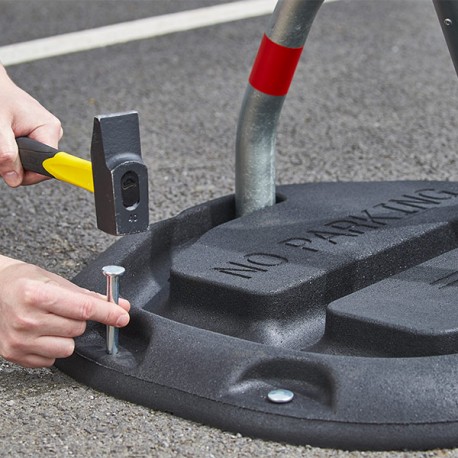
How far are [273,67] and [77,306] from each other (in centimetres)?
74

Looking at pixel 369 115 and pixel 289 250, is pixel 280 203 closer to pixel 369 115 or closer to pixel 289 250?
pixel 289 250

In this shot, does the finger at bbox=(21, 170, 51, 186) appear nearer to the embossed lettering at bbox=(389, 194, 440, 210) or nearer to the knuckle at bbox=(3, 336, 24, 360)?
the knuckle at bbox=(3, 336, 24, 360)

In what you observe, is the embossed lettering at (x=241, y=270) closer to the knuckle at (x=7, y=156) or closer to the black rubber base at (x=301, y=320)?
the black rubber base at (x=301, y=320)

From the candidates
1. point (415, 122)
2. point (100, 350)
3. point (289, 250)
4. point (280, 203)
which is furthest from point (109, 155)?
point (415, 122)

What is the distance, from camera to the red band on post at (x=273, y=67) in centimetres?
216

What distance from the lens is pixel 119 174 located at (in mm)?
1601

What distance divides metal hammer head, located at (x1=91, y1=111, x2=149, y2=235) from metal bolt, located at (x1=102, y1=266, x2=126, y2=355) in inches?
2.7

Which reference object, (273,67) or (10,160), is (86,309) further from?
(273,67)

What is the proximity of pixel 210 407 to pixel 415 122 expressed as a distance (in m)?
1.84

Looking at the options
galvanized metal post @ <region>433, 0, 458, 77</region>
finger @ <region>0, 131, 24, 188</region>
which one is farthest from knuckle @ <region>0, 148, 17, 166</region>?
galvanized metal post @ <region>433, 0, 458, 77</region>

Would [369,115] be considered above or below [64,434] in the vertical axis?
above

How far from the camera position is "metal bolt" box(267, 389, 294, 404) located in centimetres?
159

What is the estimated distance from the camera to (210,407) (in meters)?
1.62

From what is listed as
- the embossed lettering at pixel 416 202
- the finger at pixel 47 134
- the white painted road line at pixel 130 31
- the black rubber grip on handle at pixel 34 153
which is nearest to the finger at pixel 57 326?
the black rubber grip on handle at pixel 34 153
